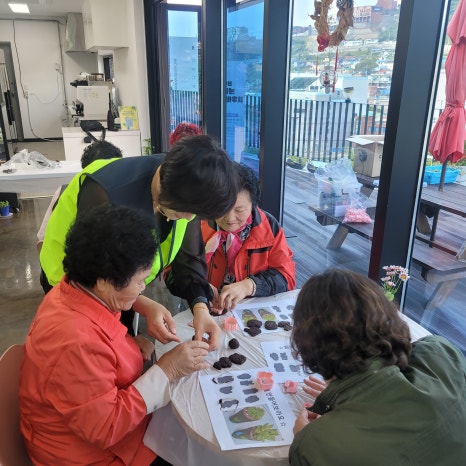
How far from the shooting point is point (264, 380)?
45.4 inches

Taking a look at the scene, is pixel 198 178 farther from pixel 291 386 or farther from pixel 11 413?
pixel 11 413

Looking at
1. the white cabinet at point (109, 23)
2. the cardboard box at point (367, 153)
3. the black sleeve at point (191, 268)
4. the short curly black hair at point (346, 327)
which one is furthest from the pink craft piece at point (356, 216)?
the white cabinet at point (109, 23)

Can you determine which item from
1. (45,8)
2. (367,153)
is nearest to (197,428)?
(367,153)

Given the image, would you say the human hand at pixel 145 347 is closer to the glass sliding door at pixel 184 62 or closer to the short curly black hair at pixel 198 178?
the short curly black hair at pixel 198 178

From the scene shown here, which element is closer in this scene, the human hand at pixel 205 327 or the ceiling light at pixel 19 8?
the human hand at pixel 205 327

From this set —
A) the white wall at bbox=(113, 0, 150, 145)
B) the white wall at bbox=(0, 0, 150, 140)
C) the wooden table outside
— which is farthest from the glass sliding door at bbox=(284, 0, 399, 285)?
the white wall at bbox=(0, 0, 150, 140)

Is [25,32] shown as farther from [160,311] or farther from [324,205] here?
[160,311]

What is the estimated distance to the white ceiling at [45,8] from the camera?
6.87 m

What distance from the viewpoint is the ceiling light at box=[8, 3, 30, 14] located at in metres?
7.10

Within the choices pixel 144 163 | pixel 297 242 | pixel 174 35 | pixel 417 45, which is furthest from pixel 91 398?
pixel 174 35

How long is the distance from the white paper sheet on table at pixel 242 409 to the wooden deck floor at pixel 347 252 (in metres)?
1.25

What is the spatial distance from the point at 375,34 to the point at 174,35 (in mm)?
2916

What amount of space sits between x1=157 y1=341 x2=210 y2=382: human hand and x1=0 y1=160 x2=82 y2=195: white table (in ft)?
9.70

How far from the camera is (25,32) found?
9.06 m
